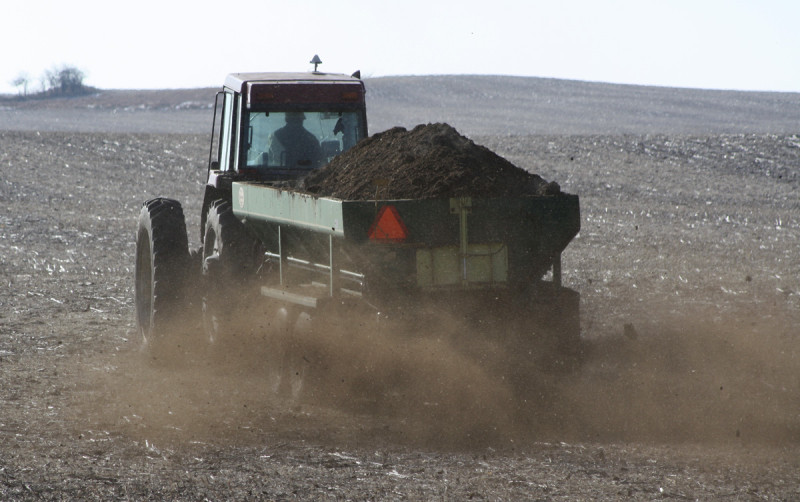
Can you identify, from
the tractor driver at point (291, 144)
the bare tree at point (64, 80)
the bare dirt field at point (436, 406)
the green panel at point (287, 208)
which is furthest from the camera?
the bare tree at point (64, 80)

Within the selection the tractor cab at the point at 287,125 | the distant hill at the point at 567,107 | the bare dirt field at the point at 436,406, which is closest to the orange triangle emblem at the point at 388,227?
the bare dirt field at the point at 436,406

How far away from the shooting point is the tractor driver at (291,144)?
29.1 ft

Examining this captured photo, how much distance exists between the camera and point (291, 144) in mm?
8883

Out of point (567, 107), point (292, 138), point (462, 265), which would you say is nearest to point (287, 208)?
point (462, 265)

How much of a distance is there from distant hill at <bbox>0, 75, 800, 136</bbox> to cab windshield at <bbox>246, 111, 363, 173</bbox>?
33172 mm

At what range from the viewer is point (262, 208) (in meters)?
7.55

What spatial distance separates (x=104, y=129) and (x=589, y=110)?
85.9 ft

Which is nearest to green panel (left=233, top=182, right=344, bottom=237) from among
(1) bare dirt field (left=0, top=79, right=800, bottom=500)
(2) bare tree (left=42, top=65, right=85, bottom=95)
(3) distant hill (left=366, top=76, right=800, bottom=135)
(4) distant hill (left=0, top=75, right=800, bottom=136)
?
(1) bare dirt field (left=0, top=79, right=800, bottom=500)

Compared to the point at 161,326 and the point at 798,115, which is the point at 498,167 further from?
the point at 798,115

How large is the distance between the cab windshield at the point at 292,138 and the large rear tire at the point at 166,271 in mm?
841

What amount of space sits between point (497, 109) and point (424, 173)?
50646 millimetres

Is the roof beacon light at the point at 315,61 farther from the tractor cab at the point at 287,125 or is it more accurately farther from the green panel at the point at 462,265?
the green panel at the point at 462,265

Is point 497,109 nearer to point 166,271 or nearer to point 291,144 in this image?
point 291,144

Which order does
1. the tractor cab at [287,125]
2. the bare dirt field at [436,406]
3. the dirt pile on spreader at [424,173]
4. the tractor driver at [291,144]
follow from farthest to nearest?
the tractor driver at [291,144]
the tractor cab at [287,125]
the dirt pile on spreader at [424,173]
the bare dirt field at [436,406]
